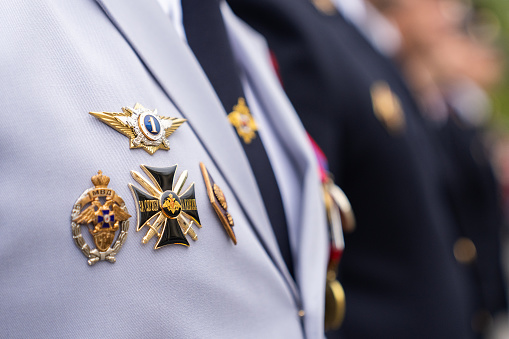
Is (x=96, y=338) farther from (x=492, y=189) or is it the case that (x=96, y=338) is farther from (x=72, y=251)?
(x=492, y=189)

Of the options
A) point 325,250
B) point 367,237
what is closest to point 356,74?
point 367,237

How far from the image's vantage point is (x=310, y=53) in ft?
3.05

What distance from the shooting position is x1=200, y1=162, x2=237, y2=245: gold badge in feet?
Result: 1.64

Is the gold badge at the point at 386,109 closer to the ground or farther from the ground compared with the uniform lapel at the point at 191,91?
closer to the ground

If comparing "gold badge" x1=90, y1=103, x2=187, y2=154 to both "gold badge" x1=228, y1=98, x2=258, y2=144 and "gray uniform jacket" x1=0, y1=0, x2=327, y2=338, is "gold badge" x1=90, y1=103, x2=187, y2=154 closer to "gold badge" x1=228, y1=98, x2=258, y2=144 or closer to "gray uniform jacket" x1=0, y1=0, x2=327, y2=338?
"gray uniform jacket" x1=0, y1=0, x2=327, y2=338

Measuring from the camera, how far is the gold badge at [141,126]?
1.48 feet

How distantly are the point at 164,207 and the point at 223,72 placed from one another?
0.74 ft

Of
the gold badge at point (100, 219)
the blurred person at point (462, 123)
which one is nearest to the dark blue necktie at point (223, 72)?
the gold badge at point (100, 219)

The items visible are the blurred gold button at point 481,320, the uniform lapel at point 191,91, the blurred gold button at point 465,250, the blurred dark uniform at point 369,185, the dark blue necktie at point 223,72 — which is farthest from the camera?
the blurred gold button at point 481,320

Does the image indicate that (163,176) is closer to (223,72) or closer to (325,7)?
(223,72)

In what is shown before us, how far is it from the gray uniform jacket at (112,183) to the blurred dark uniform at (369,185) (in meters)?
0.41

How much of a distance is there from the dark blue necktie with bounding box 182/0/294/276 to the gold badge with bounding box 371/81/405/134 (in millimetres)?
468

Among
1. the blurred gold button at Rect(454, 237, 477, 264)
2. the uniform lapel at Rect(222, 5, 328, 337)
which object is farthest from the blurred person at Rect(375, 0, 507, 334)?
the uniform lapel at Rect(222, 5, 328, 337)

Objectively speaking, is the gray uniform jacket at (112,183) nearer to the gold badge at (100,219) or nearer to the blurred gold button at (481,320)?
the gold badge at (100,219)
